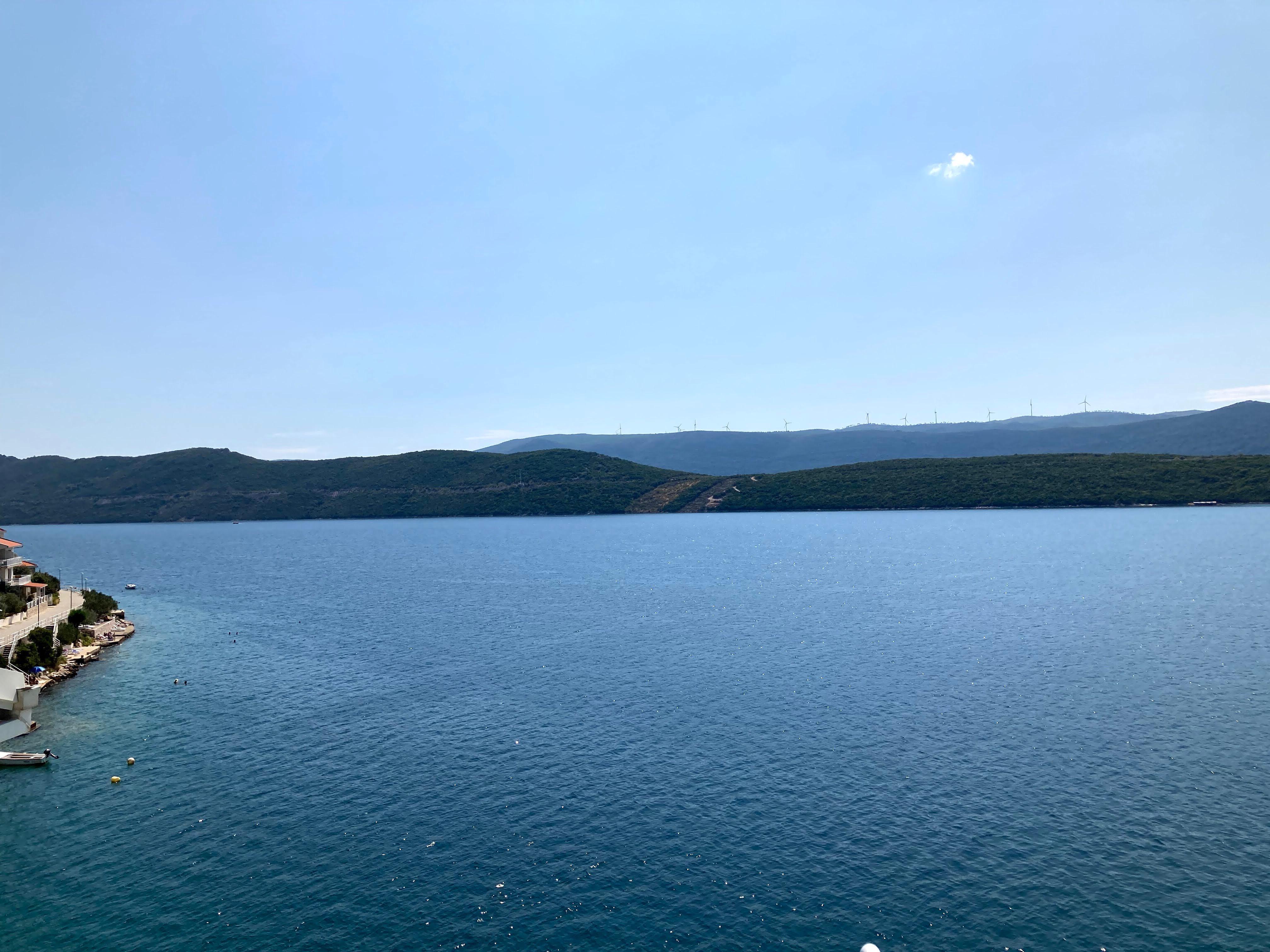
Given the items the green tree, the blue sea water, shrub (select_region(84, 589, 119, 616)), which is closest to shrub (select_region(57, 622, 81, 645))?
the green tree

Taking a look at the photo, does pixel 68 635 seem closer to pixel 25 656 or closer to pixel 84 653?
pixel 84 653

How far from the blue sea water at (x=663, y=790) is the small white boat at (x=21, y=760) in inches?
43.3

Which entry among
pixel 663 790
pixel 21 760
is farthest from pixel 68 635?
pixel 663 790

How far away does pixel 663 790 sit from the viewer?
168ft

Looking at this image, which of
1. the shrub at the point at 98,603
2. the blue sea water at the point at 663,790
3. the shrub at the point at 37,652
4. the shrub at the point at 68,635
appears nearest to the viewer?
the blue sea water at the point at 663,790

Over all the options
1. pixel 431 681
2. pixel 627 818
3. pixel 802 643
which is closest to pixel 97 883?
pixel 627 818

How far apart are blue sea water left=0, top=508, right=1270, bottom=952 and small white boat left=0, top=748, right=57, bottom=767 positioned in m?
1.10

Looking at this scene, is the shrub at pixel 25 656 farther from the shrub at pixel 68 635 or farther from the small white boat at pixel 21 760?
the small white boat at pixel 21 760

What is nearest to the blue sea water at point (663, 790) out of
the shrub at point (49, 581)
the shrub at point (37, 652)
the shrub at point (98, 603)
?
the shrub at point (37, 652)

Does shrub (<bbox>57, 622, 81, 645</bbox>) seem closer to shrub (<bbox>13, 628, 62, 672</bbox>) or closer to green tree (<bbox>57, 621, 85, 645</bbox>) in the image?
green tree (<bbox>57, 621, 85, 645</bbox>)

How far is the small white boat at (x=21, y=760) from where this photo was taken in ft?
191

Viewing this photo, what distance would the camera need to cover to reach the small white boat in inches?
2293

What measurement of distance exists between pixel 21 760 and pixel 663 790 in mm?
51589

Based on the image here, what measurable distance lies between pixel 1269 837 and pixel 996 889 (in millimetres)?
18243
